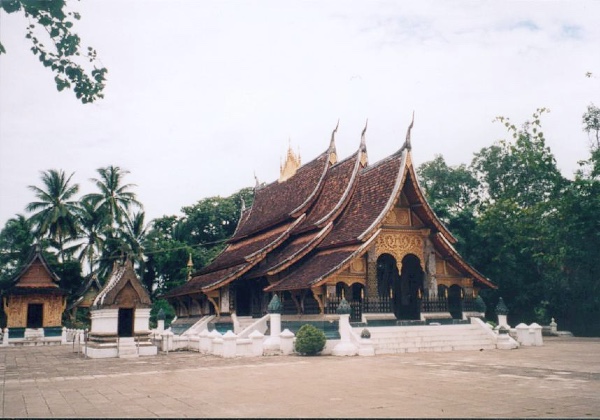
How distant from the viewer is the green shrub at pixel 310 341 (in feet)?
49.9

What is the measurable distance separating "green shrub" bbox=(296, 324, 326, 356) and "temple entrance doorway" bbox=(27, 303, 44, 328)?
23.9m

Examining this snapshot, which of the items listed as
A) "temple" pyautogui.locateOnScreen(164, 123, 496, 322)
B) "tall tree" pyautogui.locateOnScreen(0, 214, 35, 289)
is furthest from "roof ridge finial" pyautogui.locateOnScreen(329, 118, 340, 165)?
"tall tree" pyautogui.locateOnScreen(0, 214, 35, 289)

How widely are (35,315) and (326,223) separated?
22351mm

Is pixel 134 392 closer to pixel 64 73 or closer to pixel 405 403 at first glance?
pixel 405 403

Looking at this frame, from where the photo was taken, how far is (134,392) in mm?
8320

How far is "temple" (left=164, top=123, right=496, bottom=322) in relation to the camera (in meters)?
18.1

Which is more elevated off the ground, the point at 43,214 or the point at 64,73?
the point at 43,214

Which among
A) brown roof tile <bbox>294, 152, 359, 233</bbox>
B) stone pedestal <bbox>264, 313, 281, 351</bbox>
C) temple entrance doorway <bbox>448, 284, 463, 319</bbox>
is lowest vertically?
stone pedestal <bbox>264, 313, 281, 351</bbox>

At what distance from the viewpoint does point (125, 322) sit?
60.8 ft

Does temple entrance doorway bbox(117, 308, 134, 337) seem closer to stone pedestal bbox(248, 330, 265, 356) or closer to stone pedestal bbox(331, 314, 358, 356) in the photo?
stone pedestal bbox(248, 330, 265, 356)

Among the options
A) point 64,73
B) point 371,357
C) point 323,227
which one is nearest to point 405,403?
point 64,73

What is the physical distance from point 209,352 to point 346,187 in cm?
812

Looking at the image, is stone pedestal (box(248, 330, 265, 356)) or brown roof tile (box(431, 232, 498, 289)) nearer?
stone pedestal (box(248, 330, 265, 356))

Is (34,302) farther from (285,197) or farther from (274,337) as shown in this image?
(274,337)
